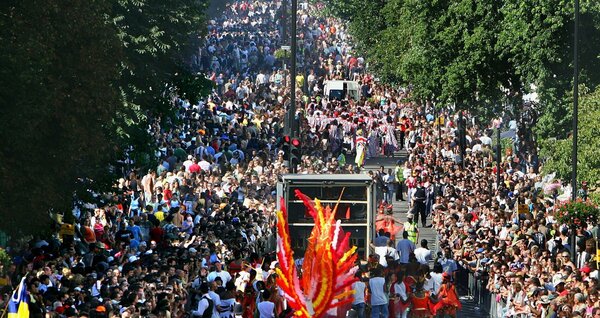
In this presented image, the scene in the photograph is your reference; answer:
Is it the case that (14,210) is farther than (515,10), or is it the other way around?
(515,10)

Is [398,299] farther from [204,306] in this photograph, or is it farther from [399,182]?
[399,182]

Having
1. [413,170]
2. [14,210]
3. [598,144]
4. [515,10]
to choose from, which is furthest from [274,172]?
[14,210]

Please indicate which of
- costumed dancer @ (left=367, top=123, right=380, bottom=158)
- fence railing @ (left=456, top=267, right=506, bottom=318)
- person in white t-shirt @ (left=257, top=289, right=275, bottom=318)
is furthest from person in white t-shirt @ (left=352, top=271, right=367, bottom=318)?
costumed dancer @ (left=367, top=123, right=380, bottom=158)

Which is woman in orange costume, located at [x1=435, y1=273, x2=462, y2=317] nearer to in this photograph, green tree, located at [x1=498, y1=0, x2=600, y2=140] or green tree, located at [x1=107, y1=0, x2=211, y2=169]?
green tree, located at [x1=107, y1=0, x2=211, y2=169]

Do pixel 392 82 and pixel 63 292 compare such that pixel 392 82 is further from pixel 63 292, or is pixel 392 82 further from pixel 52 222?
pixel 63 292

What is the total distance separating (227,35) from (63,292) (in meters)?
73.9

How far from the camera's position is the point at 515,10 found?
5103 cm

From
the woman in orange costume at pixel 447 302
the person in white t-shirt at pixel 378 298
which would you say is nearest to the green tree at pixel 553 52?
the woman in orange costume at pixel 447 302

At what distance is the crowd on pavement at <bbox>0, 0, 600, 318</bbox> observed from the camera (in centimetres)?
3150

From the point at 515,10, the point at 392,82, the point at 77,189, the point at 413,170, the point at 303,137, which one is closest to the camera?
the point at 77,189

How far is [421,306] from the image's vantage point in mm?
33344

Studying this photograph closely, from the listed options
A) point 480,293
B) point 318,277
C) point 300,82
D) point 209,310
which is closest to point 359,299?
point 209,310

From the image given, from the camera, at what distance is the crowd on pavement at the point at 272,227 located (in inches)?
1240

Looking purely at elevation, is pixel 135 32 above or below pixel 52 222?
above
